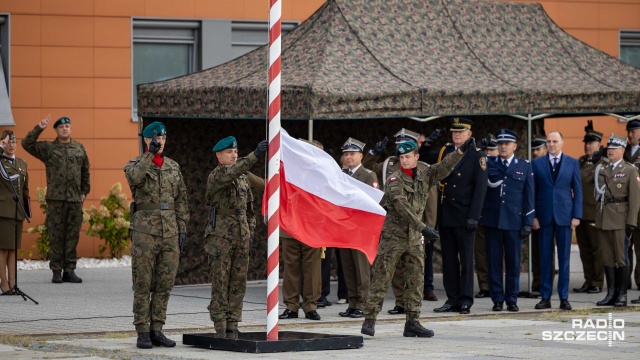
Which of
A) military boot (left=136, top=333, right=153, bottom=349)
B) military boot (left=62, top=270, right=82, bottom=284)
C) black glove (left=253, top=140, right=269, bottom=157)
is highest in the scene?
black glove (left=253, top=140, right=269, bottom=157)

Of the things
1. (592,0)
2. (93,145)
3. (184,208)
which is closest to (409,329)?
(184,208)

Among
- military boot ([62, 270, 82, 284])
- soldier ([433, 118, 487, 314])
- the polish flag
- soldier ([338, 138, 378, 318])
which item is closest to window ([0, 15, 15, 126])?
military boot ([62, 270, 82, 284])

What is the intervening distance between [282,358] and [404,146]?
110 inches

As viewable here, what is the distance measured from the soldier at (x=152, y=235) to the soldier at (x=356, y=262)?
11.5ft

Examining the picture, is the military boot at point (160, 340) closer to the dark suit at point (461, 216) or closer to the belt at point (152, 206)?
the belt at point (152, 206)

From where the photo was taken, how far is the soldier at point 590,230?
1784cm

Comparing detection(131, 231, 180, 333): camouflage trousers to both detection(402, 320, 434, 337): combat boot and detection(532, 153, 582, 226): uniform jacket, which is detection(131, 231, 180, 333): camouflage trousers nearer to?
detection(402, 320, 434, 337): combat boot

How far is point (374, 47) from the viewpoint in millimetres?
17172

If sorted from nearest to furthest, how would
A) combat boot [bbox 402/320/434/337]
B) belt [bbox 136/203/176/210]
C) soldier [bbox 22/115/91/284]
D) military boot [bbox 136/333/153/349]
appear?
military boot [bbox 136/333/153/349], belt [bbox 136/203/176/210], combat boot [bbox 402/320/434/337], soldier [bbox 22/115/91/284]

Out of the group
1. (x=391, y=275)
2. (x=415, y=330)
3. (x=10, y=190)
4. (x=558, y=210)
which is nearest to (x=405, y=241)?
(x=391, y=275)

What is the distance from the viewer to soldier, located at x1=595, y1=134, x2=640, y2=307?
15.9 m

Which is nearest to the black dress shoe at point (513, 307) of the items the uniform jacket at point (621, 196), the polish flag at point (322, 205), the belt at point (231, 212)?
the uniform jacket at point (621, 196)

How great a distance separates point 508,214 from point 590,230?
270cm

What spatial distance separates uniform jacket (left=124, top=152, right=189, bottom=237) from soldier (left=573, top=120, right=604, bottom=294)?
744 centimetres
